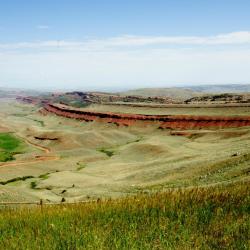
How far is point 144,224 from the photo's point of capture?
9.63 m

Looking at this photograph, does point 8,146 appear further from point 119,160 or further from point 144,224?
point 144,224

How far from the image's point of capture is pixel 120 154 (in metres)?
81.9

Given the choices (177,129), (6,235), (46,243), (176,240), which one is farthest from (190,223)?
(177,129)

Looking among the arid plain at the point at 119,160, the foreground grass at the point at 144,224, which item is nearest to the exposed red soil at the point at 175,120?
the arid plain at the point at 119,160

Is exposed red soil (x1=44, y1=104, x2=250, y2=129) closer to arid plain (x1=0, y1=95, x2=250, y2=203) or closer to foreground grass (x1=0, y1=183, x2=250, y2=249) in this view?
arid plain (x1=0, y1=95, x2=250, y2=203)

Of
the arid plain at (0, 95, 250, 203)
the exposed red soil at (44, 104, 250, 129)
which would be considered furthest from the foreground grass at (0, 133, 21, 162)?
the exposed red soil at (44, 104, 250, 129)

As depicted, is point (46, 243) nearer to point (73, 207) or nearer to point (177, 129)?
point (73, 207)

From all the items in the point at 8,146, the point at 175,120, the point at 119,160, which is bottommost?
the point at 8,146

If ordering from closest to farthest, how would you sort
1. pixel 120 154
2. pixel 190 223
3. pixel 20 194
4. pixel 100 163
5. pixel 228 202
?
1. pixel 190 223
2. pixel 228 202
3. pixel 20 194
4. pixel 100 163
5. pixel 120 154

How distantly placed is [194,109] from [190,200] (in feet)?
385

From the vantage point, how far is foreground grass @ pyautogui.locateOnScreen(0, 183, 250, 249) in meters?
Result: 8.51

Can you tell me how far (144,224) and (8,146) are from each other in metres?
94.5

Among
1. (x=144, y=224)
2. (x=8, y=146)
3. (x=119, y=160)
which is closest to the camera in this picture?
(x=144, y=224)

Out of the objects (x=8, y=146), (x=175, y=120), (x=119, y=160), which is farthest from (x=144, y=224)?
(x=175, y=120)
